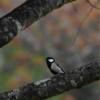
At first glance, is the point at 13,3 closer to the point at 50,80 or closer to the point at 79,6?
the point at 79,6

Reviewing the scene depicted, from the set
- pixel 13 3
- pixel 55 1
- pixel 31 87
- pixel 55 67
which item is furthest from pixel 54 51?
pixel 31 87

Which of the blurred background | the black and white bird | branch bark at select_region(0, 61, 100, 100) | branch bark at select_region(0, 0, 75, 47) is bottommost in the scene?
the blurred background

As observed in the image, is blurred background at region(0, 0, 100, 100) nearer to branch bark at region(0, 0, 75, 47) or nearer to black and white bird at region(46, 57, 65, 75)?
black and white bird at region(46, 57, 65, 75)

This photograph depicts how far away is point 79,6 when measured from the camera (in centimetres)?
880

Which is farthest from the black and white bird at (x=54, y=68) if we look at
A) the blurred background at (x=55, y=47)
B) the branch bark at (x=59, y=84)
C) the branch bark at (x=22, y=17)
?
the blurred background at (x=55, y=47)

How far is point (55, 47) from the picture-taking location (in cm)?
905

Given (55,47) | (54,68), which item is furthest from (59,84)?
(55,47)

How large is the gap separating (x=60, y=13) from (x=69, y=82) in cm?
663

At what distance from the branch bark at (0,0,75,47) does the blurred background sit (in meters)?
5.20

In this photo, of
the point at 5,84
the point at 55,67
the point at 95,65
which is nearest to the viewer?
the point at 95,65

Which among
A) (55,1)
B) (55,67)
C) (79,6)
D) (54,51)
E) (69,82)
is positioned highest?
(55,1)

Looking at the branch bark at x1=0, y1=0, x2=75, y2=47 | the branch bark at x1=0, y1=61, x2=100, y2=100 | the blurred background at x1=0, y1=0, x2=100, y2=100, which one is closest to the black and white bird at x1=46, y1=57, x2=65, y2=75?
the branch bark at x1=0, y1=0, x2=75, y2=47

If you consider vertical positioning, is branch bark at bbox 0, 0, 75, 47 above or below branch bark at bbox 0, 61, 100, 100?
above

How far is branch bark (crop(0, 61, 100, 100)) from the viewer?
8.46ft
